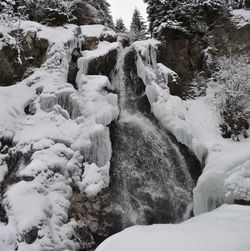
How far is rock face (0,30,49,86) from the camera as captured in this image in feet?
42.8

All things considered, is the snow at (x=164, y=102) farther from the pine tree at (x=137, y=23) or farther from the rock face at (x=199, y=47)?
the pine tree at (x=137, y=23)

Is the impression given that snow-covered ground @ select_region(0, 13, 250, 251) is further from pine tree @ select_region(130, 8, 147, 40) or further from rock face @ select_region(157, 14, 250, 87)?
pine tree @ select_region(130, 8, 147, 40)

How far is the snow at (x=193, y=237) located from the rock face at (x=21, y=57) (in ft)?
33.5

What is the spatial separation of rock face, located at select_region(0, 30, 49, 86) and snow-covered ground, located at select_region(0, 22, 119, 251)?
0.49 m

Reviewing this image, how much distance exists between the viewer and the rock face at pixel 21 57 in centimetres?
1305

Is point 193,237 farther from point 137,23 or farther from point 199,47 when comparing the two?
point 137,23

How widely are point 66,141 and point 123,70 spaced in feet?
15.5

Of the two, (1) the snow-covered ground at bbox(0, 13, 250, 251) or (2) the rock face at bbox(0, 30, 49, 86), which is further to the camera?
(2) the rock face at bbox(0, 30, 49, 86)

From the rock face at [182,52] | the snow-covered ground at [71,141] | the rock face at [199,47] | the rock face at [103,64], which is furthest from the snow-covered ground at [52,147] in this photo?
the rock face at [199,47]

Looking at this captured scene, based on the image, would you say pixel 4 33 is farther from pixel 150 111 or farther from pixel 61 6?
pixel 150 111

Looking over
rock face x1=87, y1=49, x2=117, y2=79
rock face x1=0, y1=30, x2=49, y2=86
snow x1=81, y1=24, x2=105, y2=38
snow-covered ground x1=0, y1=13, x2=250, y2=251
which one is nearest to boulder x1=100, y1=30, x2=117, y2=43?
snow x1=81, y1=24, x2=105, y2=38

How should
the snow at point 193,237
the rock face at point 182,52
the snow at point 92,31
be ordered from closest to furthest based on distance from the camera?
the snow at point 193,237, the snow at point 92,31, the rock face at point 182,52

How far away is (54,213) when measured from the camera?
901 cm

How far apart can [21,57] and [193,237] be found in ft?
38.1
